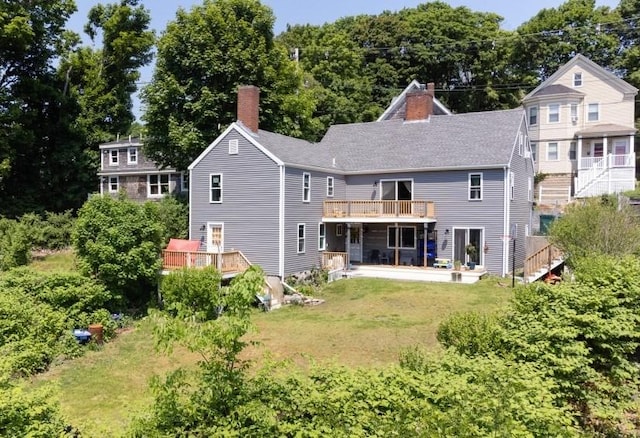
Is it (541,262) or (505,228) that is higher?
(505,228)

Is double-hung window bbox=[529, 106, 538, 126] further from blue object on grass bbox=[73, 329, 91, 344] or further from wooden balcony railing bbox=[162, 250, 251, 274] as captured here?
blue object on grass bbox=[73, 329, 91, 344]

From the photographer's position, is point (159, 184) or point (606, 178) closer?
point (606, 178)

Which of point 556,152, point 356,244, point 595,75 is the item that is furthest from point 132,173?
point 595,75

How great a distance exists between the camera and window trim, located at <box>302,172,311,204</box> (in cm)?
2333

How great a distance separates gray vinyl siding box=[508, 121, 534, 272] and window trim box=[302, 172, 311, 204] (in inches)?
397

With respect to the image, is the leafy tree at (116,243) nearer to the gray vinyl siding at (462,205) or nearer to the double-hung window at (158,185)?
the gray vinyl siding at (462,205)

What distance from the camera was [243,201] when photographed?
896 inches

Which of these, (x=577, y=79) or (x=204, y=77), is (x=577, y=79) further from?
(x=204, y=77)

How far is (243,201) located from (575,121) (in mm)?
28172

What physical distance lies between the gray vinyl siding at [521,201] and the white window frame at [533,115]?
11.5 metres

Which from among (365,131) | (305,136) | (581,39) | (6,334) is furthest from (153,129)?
(581,39)

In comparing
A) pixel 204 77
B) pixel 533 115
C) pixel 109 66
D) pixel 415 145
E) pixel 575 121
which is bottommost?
pixel 415 145

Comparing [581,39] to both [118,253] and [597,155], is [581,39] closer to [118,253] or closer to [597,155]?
[597,155]

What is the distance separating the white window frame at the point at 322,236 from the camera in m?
24.8
